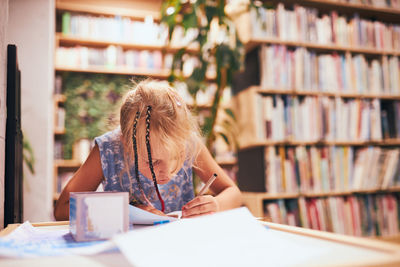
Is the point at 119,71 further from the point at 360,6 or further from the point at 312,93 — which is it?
the point at 360,6

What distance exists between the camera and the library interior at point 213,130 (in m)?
0.45

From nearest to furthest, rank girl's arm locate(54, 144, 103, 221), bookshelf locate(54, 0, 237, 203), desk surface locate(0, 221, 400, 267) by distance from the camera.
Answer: desk surface locate(0, 221, 400, 267) → girl's arm locate(54, 144, 103, 221) → bookshelf locate(54, 0, 237, 203)

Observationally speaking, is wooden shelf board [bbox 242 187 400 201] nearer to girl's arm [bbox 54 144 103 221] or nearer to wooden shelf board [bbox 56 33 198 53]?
girl's arm [bbox 54 144 103 221]

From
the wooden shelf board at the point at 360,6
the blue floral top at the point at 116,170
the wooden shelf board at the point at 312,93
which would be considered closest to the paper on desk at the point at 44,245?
the blue floral top at the point at 116,170

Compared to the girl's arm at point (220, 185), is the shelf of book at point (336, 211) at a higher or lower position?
lower

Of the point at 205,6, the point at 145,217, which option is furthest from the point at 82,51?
the point at 145,217

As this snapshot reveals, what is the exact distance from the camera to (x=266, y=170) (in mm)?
2096

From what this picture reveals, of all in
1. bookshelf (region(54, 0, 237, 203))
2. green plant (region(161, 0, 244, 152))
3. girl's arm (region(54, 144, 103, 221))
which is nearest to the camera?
girl's arm (region(54, 144, 103, 221))

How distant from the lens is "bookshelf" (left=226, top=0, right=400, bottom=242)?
2150mm

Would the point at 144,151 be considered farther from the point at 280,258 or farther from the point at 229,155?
the point at 229,155

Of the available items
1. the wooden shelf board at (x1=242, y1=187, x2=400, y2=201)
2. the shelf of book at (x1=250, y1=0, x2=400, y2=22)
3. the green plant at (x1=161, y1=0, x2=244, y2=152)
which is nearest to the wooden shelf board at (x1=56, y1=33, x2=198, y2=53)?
the green plant at (x1=161, y1=0, x2=244, y2=152)

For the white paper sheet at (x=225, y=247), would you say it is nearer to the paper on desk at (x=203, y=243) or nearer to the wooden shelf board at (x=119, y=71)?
the paper on desk at (x=203, y=243)

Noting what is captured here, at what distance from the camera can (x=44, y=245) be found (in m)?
0.49

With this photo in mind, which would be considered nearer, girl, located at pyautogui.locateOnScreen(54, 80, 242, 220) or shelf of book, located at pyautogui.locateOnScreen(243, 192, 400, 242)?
girl, located at pyautogui.locateOnScreen(54, 80, 242, 220)
